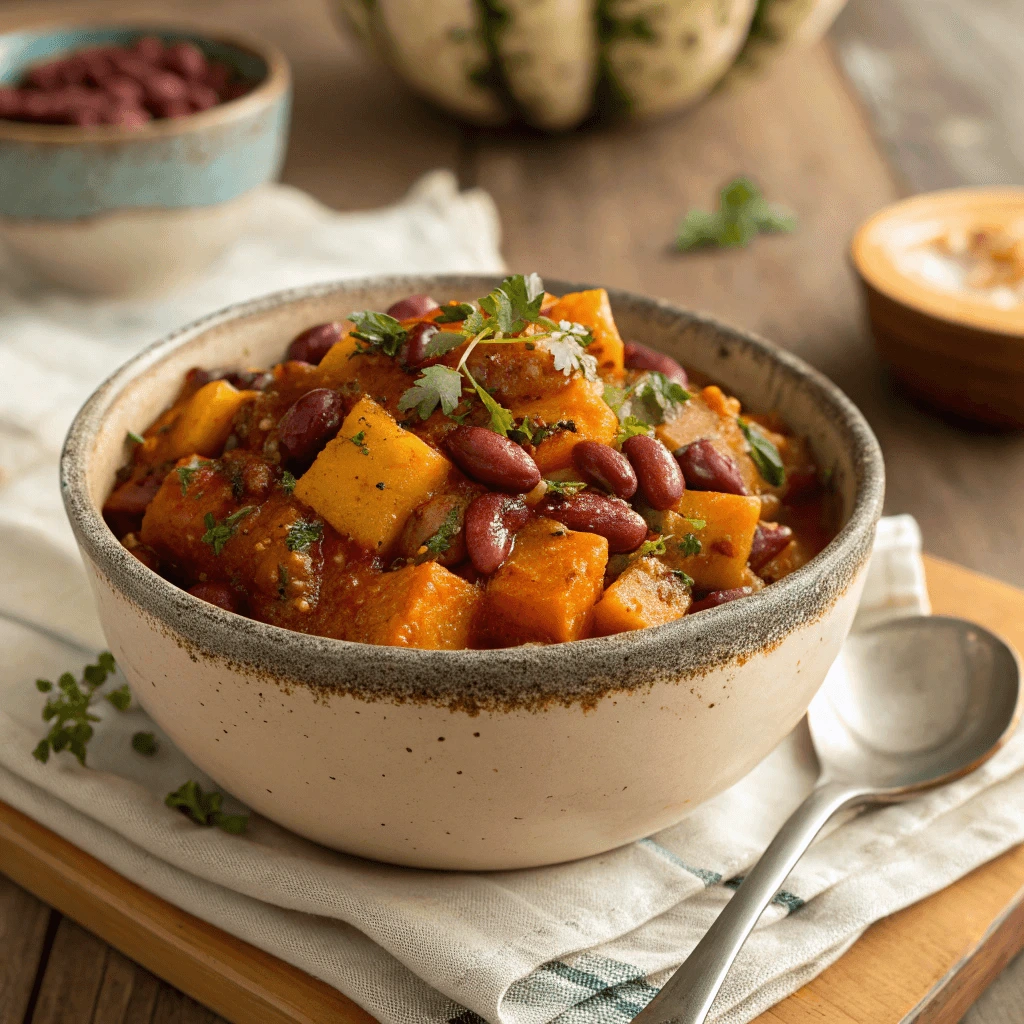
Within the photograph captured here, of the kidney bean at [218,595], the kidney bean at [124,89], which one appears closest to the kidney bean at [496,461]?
the kidney bean at [218,595]

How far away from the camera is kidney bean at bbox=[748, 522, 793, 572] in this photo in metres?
2.12

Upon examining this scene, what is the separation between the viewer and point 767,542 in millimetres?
2131

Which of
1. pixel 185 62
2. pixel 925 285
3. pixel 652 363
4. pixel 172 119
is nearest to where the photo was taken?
pixel 652 363

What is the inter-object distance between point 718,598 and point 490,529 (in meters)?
0.38

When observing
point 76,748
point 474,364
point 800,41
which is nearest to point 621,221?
point 800,41

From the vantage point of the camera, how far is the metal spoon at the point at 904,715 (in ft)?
7.56

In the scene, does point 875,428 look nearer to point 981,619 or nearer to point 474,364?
point 981,619

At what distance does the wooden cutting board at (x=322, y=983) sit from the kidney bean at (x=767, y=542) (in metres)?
0.66

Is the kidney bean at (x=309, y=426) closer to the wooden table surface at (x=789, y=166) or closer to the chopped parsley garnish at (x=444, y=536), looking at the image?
the chopped parsley garnish at (x=444, y=536)

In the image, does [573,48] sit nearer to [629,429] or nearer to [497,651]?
[629,429]

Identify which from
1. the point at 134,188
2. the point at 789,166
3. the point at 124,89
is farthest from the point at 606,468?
the point at 789,166

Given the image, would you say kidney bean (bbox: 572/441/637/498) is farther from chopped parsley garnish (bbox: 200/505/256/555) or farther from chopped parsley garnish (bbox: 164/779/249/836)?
chopped parsley garnish (bbox: 164/779/249/836)

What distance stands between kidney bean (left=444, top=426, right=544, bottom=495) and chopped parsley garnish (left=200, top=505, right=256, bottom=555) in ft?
1.27

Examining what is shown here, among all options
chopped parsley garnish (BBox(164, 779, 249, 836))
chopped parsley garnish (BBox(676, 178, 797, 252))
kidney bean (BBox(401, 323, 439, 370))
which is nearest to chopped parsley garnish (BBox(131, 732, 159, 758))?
chopped parsley garnish (BBox(164, 779, 249, 836))
